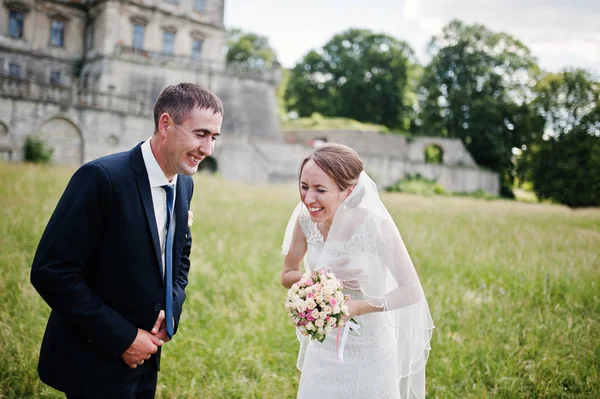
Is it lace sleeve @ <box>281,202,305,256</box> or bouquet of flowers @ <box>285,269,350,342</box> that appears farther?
lace sleeve @ <box>281,202,305,256</box>

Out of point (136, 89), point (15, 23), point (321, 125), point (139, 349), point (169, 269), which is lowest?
point (139, 349)

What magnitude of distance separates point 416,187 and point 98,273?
119ft

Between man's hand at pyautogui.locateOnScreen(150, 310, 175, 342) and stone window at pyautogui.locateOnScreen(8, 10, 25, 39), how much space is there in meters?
40.0

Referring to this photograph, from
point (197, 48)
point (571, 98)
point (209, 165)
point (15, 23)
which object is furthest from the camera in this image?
point (197, 48)

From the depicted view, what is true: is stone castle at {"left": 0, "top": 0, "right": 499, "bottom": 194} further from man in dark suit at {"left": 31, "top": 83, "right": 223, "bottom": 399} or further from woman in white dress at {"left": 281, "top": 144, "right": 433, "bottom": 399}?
woman in white dress at {"left": 281, "top": 144, "right": 433, "bottom": 399}

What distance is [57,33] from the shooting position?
3512 centimetres

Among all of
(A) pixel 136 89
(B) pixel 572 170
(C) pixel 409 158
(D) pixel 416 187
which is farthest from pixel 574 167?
(A) pixel 136 89

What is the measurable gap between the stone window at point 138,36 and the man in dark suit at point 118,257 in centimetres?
Result: 3806

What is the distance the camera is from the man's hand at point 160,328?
8.06 feet

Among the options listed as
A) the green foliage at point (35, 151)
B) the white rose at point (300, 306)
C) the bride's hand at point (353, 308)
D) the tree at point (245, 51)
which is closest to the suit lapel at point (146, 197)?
the white rose at point (300, 306)

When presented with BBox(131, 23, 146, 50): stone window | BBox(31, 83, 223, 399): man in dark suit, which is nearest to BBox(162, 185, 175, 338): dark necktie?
BBox(31, 83, 223, 399): man in dark suit

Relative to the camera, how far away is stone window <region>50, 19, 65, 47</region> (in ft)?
115

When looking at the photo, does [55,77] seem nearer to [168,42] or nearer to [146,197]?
[168,42]

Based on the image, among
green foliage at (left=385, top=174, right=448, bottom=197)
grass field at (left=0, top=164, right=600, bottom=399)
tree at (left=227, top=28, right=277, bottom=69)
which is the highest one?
tree at (left=227, top=28, right=277, bottom=69)
